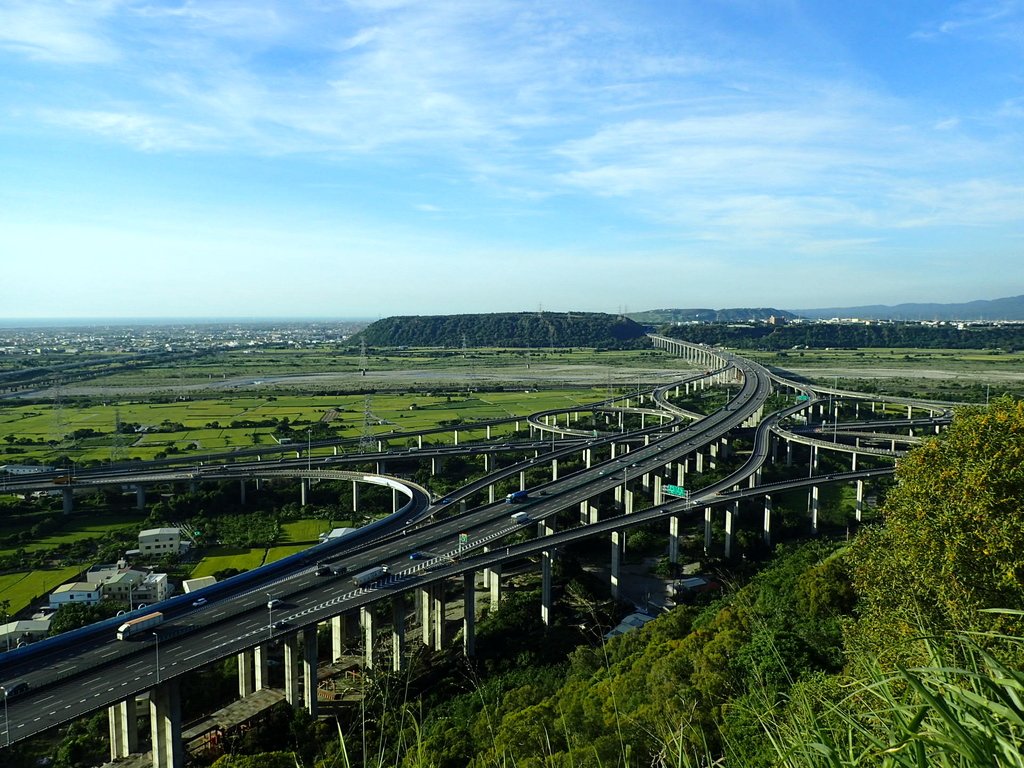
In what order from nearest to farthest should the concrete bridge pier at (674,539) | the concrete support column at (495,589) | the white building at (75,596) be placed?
the white building at (75,596), the concrete support column at (495,589), the concrete bridge pier at (674,539)

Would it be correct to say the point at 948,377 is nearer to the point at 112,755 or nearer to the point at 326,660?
the point at 326,660

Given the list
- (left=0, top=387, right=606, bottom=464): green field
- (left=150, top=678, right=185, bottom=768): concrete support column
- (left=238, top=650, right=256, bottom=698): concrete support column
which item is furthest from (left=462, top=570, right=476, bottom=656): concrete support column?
(left=0, top=387, right=606, bottom=464): green field

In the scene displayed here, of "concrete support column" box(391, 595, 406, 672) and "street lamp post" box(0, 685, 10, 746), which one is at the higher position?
"street lamp post" box(0, 685, 10, 746)

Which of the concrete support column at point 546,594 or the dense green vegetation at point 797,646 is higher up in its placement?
the dense green vegetation at point 797,646

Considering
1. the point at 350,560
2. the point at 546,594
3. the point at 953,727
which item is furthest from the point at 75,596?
the point at 953,727

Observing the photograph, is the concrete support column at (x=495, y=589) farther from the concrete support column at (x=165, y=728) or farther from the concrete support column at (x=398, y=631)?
the concrete support column at (x=165, y=728)

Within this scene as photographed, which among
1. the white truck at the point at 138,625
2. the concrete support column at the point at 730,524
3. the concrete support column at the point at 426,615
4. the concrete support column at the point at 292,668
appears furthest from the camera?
the concrete support column at the point at 730,524

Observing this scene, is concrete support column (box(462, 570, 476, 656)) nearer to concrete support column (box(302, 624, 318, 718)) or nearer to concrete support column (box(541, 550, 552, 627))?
concrete support column (box(541, 550, 552, 627))

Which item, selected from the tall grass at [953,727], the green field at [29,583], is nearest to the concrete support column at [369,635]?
the green field at [29,583]
